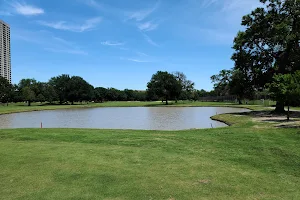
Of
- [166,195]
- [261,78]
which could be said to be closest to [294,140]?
[166,195]

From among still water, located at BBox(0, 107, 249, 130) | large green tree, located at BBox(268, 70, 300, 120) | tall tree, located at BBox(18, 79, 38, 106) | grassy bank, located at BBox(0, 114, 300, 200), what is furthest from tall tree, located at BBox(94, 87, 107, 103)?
grassy bank, located at BBox(0, 114, 300, 200)

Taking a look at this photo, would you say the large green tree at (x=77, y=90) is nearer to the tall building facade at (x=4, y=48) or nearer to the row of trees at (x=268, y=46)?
the tall building facade at (x=4, y=48)

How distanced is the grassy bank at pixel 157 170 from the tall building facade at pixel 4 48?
113695 mm

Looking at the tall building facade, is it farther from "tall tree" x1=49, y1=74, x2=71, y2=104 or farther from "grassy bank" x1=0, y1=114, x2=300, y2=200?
"grassy bank" x1=0, y1=114, x2=300, y2=200

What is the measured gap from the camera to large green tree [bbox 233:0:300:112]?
27.7 meters

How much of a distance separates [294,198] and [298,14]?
2795 centimetres

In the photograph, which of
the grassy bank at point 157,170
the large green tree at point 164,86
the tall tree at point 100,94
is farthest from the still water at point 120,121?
the tall tree at point 100,94

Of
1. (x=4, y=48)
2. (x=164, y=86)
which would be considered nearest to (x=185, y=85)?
(x=164, y=86)

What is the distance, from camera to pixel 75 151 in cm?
892

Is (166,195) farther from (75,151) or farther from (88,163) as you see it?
(75,151)

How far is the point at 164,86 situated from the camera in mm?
81312

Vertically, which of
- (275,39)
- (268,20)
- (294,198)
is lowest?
(294,198)

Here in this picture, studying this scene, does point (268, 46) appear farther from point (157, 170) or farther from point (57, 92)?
point (57, 92)

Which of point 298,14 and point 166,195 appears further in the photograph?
point 298,14
